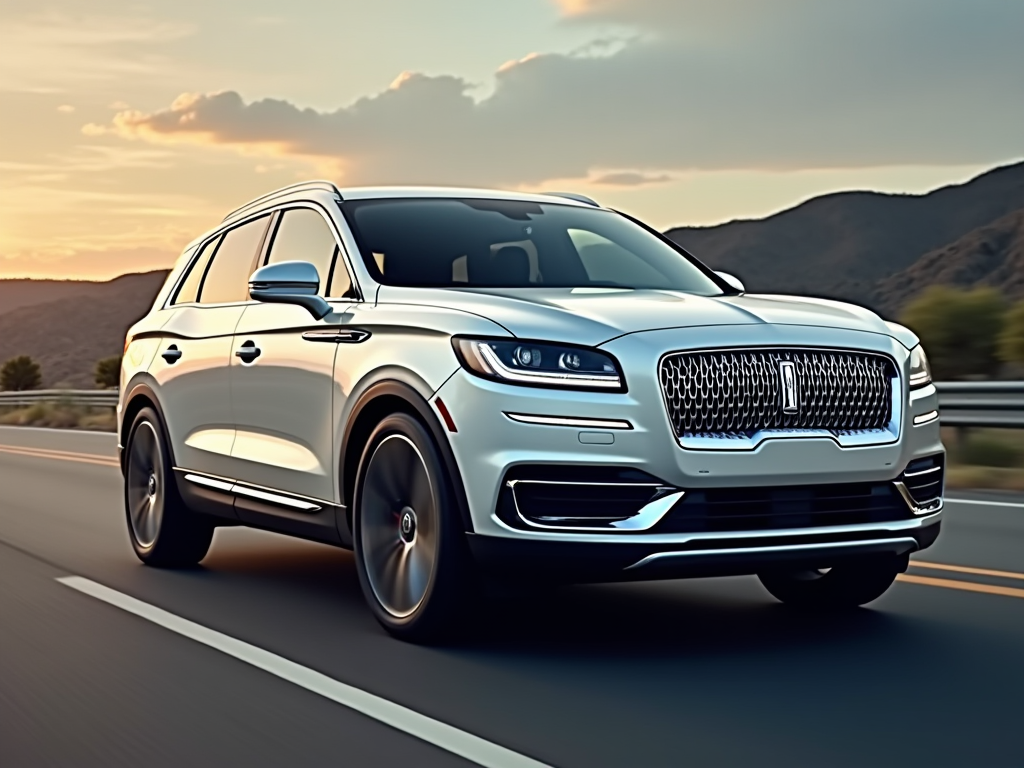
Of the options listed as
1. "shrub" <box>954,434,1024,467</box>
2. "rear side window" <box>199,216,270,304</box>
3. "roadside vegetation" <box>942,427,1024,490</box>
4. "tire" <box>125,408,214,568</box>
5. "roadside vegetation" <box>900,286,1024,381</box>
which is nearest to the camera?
"rear side window" <box>199,216,270,304</box>

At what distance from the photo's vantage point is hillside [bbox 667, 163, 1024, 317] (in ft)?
398

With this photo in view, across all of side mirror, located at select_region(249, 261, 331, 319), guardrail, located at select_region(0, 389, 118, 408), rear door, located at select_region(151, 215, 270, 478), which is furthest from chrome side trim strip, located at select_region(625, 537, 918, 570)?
guardrail, located at select_region(0, 389, 118, 408)

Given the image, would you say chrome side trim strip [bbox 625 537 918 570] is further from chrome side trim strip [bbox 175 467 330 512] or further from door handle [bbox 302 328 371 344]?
chrome side trim strip [bbox 175 467 330 512]

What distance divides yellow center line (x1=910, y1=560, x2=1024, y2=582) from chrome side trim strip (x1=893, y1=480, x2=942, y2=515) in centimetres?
158

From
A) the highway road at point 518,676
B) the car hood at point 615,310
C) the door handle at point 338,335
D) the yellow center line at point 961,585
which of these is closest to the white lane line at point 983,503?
the highway road at point 518,676

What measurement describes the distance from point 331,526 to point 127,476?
9.27 ft

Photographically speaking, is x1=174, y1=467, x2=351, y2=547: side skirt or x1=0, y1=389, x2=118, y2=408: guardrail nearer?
x1=174, y1=467, x2=351, y2=547: side skirt

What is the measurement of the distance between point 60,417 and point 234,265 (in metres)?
25.0

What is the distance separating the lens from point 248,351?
24.6ft

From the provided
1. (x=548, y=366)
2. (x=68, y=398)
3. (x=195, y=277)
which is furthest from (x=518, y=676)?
(x=68, y=398)

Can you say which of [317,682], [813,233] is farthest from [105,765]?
[813,233]

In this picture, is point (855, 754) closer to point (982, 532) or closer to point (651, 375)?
point (651, 375)

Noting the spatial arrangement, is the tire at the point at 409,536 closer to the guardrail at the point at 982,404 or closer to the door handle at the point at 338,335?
the door handle at the point at 338,335

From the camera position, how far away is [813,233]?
130 meters
